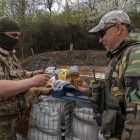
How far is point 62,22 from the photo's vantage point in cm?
1499

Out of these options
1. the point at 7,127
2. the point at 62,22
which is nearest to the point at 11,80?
the point at 7,127

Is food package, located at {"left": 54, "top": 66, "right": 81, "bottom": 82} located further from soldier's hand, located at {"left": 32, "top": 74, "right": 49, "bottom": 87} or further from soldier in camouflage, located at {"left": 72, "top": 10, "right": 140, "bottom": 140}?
soldier in camouflage, located at {"left": 72, "top": 10, "right": 140, "bottom": 140}

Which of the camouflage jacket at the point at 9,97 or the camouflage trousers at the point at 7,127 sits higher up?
the camouflage jacket at the point at 9,97

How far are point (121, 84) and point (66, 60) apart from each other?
403 inches

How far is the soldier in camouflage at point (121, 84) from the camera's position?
945 millimetres

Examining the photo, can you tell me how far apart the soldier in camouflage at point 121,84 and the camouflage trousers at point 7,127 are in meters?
1.28

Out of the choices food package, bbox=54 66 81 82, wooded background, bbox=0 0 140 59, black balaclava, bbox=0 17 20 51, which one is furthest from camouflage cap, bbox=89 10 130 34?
wooded background, bbox=0 0 140 59

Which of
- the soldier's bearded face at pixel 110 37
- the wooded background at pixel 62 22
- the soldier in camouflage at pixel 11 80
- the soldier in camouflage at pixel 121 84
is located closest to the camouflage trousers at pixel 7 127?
the soldier in camouflage at pixel 11 80

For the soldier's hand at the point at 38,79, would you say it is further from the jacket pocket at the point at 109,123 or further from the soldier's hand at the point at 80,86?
the jacket pocket at the point at 109,123

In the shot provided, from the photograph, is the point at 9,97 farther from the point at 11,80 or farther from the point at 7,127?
the point at 7,127

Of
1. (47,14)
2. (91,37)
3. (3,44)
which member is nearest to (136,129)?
(3,44)

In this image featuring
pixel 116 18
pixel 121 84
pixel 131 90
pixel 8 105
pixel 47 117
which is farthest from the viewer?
pixel 47 117

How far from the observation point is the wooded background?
13828mm

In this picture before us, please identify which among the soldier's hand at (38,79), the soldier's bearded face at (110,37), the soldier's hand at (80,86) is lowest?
the soldier's hand at (80,86)
